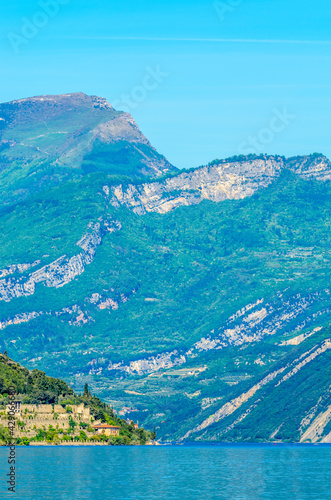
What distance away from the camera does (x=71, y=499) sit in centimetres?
12862

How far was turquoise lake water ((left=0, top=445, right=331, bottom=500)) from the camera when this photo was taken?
13412 centimetres

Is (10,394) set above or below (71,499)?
above

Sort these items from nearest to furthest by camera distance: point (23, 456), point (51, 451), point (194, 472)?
point (194, 472) → point (23, 456) → point (51, 451)

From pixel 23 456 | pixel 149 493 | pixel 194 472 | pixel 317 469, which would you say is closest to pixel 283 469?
pixel 317 469

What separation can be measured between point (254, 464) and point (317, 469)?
16133mm

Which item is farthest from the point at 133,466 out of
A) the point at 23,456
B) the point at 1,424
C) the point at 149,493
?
the point at 149,493

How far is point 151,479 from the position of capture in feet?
506

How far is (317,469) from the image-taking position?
18262cm

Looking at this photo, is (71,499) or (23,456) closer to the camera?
(71,499)

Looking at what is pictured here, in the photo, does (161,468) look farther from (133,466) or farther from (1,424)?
(1,424)

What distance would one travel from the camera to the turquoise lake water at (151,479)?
134125mm

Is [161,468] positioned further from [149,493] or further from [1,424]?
[149,493]

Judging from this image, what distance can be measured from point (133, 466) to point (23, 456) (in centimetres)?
1597

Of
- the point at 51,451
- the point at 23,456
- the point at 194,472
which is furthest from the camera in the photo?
the point at 51,451
